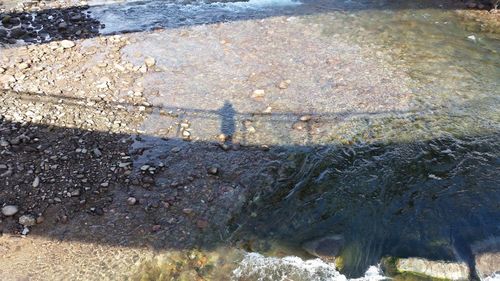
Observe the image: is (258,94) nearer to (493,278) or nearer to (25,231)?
(25,231)

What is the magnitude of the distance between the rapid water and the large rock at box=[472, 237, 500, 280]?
9cm

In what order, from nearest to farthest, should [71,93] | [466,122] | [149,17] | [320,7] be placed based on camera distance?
[466,122]
[71,93]
[149,17]
[320,7]

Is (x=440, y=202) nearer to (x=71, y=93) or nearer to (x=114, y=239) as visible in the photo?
(x=114, y=239)

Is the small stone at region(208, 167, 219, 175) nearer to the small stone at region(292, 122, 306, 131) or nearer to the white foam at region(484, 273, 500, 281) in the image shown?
the small stone at region(292, 122, 306, 131)

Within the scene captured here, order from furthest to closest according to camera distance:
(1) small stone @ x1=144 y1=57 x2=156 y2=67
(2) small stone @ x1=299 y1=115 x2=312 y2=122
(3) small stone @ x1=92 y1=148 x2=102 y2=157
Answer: (1) small stone @ x1=144 y1=57 x2=156 y2=67 < (2) small stone @ x1=299 y1=115 x2=312 y2=122 < (3) small stone @ x1=92 y1=148 x2=102 y2=157

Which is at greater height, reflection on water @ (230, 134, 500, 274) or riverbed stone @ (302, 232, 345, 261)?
reflection on water @ (230, 134, 500, 274)

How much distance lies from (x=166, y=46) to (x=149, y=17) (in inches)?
86.2

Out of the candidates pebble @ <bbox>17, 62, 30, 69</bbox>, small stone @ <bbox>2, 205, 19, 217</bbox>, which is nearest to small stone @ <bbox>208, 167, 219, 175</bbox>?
small stone @ <bbox>2, 205, 19, 217</bbox>

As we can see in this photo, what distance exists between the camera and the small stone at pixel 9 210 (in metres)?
5.97

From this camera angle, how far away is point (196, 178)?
22.3 feet

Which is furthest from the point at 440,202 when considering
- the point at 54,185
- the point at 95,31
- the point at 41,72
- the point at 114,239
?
the point at 95,31

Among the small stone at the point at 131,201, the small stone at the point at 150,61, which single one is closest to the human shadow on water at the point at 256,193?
the small stone at the point at 131,201

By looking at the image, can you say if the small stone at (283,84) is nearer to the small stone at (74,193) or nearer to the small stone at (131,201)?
the small stone at (131,201)

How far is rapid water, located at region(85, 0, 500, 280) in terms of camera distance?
5.83m
